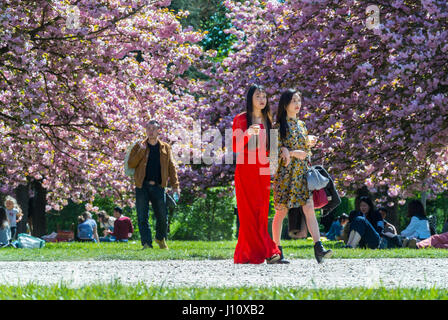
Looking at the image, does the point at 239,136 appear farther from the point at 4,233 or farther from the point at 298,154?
the point at 4,233

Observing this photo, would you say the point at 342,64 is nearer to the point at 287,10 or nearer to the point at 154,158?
the point at 287,10

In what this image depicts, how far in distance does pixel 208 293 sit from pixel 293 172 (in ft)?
12.5

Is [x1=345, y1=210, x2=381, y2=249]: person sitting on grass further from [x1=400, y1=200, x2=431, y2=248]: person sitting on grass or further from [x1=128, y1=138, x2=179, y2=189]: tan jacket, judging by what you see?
[x1=128, y1=138, x2=179, y2=189]: tan jacket

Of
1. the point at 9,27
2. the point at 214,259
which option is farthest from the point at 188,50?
the point at 214,259

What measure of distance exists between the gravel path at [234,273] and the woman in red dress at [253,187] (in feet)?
0.83

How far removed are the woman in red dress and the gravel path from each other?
253 mm

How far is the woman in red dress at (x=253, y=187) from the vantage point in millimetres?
8914

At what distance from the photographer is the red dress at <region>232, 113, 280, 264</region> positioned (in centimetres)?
891

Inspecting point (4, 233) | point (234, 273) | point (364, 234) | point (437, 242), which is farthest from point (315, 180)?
point (4, 233)

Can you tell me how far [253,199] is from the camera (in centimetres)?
895

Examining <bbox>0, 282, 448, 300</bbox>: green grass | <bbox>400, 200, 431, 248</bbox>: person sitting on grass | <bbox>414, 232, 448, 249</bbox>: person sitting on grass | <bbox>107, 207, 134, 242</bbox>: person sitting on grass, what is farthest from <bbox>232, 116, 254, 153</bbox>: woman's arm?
<bbox>107, 207, 134, 242</bbox>: person sitting on grass

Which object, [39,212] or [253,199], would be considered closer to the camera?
[253,199]

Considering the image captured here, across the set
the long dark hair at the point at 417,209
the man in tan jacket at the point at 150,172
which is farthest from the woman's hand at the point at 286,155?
the long dark hair at the point at 417,209

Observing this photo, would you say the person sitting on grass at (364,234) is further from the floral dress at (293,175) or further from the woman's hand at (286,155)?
the woman's hand at (286,155)
